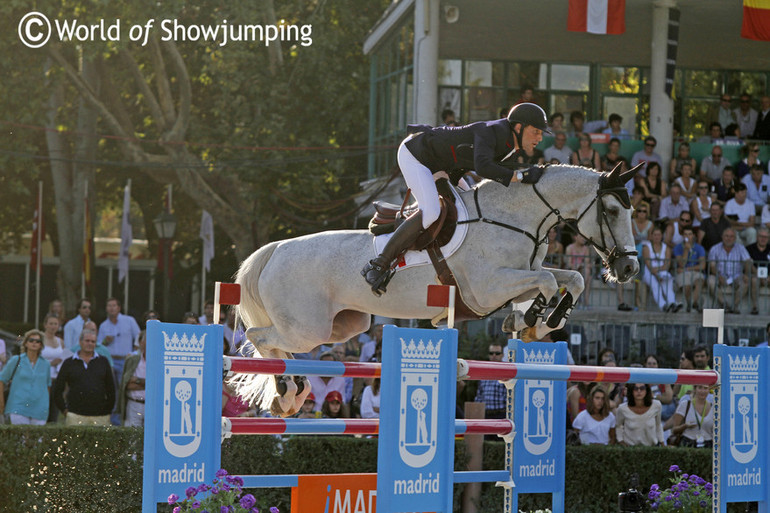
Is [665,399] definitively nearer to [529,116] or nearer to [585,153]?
[585,153]

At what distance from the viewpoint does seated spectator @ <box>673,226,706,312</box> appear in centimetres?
1220

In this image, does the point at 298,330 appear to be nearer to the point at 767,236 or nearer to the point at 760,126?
the point at 767,236

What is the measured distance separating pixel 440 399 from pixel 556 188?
1716 mm

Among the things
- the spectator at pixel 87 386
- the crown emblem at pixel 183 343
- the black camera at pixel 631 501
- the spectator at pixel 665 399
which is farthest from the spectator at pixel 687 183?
the crown emblem at pixel 183 343

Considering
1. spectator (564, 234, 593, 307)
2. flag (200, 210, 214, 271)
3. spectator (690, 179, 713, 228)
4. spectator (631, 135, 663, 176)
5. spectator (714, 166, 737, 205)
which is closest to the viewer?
spectator (564, 234, 593, 307)

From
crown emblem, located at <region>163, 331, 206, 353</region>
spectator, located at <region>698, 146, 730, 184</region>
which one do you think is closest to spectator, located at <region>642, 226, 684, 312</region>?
spectator, located at <region>698, 146, 730, 184</region>

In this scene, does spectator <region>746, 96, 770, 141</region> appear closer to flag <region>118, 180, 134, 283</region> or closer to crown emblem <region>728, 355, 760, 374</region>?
flag <region>118, 180, 134, 283</region>

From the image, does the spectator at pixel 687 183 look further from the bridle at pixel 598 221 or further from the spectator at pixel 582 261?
the bridle at pixel 598 221

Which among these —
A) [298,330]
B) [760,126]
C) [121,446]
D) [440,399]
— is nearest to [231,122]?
[760,126]

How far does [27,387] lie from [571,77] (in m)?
11.8

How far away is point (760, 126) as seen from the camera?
1625 cm

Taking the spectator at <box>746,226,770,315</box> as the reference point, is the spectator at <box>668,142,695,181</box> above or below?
above

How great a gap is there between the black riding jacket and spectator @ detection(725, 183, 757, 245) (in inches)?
313

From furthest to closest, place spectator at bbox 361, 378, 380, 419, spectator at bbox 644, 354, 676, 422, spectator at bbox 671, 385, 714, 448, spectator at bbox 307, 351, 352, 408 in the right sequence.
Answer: spectator at bbox 307, 351, 352, 408 → spectator at bbox 644, 354, 676, 422 → spectator at bbox 361, 378, 380, 419 → spectator at bbox 671, 385, 714, 448
